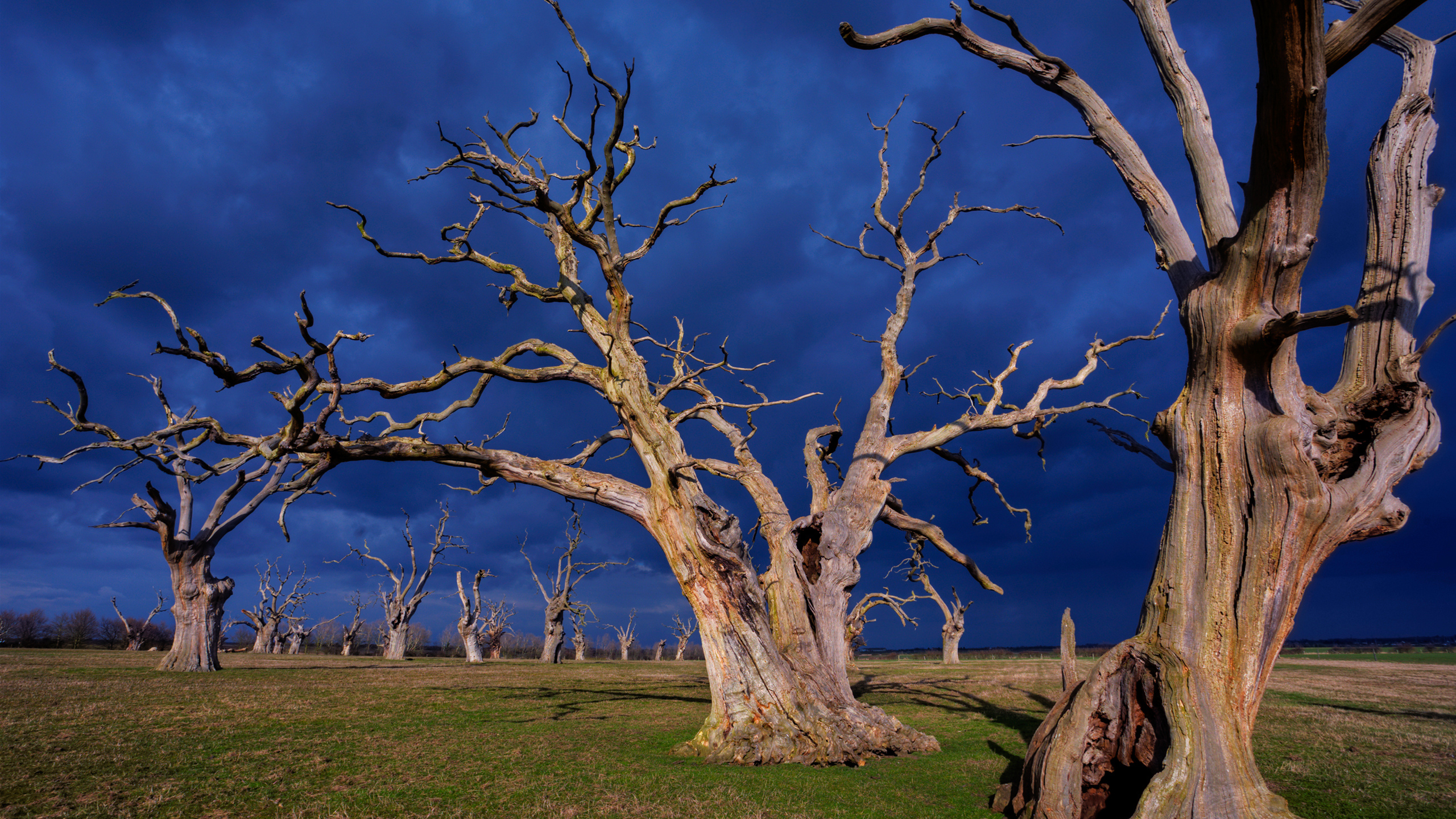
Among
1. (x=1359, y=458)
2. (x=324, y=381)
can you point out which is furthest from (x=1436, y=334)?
(x=324, y=381)

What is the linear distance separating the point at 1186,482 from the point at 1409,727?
426 inches

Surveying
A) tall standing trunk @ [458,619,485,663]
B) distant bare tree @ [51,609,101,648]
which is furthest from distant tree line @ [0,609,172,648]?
tall standing trunk @ [458,619,485,663]

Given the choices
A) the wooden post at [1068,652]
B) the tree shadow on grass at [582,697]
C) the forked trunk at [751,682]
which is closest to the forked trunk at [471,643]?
the tree shadow on grass at [582,697]

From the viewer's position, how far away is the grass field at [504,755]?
6.13 meters

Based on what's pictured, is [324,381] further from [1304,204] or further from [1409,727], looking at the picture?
[1409,727]

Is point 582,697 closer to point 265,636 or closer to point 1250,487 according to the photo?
point 1250,487

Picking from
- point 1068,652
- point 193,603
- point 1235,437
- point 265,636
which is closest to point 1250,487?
point 1235,437

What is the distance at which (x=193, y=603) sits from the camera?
2003cm

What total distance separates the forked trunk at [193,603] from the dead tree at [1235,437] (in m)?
23.3

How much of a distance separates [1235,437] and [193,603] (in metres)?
26.0

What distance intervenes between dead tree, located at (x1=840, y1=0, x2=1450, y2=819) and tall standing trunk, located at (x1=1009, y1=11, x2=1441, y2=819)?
15 mm

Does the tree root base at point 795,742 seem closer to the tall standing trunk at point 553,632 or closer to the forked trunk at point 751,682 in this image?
the forked trunk at point 751,682

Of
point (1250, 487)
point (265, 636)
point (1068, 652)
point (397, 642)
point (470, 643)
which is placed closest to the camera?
point (1250, 487)

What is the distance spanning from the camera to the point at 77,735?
27.8 feet
